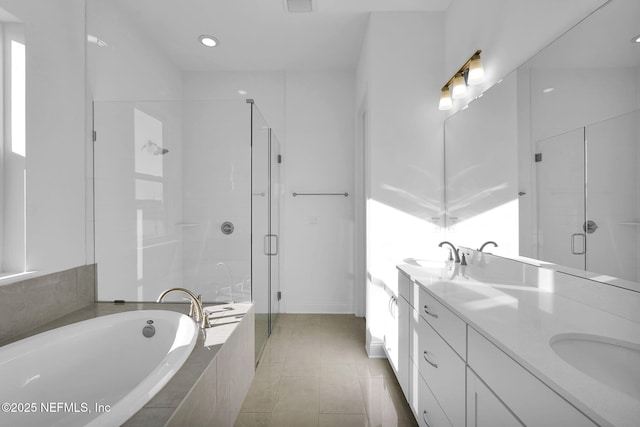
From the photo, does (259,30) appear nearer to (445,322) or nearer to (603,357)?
(445,322)

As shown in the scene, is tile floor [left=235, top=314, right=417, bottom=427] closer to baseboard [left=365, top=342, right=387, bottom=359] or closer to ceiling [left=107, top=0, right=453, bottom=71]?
baseboard [left=365, top=342, right=387, bottom=359]

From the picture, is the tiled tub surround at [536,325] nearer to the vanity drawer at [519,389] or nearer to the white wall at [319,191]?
the vanity drawer at [519,389]

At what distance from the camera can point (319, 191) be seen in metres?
3.26

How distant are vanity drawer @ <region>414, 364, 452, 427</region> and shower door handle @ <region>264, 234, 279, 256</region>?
5.07ft

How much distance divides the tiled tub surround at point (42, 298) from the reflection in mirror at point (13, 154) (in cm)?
10

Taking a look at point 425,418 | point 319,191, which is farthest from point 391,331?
point 319,191

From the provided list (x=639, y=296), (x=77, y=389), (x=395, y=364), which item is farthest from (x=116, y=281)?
(x=639, y=296)

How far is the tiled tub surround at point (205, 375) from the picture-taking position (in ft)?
2.96

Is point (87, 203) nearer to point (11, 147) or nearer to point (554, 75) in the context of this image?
point (11, 147)

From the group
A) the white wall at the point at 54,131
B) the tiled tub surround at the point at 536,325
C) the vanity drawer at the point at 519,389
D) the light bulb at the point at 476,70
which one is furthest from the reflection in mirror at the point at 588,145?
the white wall at the point at 54,131

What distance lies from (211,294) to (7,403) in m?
1.08

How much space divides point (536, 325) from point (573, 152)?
68cm

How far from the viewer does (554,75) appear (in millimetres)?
1242

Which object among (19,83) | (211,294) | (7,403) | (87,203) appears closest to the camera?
(7,403)
